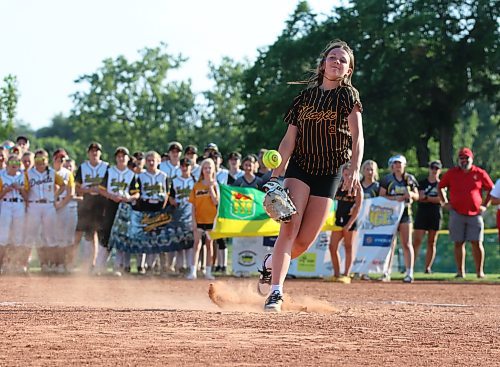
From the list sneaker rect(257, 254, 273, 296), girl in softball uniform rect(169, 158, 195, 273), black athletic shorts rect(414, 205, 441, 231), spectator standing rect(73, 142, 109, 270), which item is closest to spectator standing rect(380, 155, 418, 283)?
black athletic shorts rect(414, 205, 441, 231)

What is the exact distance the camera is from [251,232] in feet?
65.2

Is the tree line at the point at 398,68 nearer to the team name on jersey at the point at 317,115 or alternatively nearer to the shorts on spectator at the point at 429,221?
the shorts on spectator at the point at 429,221

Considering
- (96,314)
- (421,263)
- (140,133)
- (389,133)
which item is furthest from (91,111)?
(96,314)

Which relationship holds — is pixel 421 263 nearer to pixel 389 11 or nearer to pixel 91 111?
pixel 389 11

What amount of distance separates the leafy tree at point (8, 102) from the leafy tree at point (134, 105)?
135ft

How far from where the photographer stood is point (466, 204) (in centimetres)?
1977

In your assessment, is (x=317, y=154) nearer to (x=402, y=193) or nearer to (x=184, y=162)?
(x=402, y=193)

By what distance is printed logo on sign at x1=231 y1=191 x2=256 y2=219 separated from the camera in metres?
19.6

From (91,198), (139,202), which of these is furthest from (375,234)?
(91,198)

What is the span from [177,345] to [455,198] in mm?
13397

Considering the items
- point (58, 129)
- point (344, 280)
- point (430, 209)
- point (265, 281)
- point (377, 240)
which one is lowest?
point (344, 280)

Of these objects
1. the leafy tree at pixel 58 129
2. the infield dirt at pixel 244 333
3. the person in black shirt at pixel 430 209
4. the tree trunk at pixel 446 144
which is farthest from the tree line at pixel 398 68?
the leafy tree at pixel 58 129

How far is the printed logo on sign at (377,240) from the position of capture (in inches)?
781

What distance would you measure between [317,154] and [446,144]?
42543 mm
